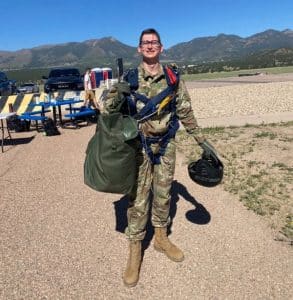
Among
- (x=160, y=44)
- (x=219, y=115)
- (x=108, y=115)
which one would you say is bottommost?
(x=219, y=115)

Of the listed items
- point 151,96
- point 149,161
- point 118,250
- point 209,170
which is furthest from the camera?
point 118,250

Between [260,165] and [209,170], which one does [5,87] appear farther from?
[209,170]

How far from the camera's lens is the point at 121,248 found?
4.64m

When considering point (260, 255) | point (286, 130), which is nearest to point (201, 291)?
point (260, 255)

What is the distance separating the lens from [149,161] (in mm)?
4012

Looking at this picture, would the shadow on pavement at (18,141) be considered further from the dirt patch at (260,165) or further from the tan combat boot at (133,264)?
the tan combat boot at (133,264)

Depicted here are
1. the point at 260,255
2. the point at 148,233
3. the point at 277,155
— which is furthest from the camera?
the point at 277,155

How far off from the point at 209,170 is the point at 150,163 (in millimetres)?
618

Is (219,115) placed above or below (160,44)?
below

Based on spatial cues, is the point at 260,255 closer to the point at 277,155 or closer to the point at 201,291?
the point at 201,291

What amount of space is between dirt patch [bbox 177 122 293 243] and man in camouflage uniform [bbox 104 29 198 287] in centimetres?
160

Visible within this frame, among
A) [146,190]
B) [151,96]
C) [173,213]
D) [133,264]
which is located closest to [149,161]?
[146,190]

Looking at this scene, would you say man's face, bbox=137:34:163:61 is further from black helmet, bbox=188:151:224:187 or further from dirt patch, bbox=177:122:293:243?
dirt patch, bbox=177:122:293:243

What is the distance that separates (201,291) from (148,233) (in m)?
1.37
